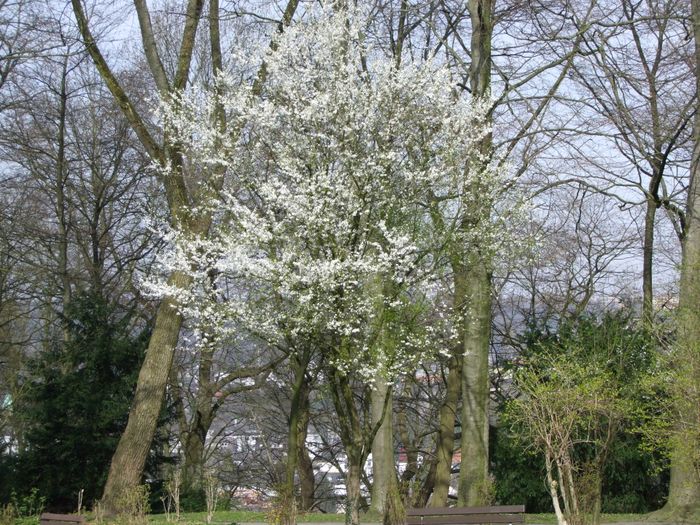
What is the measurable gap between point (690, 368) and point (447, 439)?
7875 mm

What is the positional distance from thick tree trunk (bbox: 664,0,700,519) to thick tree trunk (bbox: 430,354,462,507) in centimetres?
494

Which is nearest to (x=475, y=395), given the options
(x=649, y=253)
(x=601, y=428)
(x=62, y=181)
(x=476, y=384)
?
(x=476, y=384)

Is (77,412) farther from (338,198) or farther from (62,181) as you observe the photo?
(338,198)

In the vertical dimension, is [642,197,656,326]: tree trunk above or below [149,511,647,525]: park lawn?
above

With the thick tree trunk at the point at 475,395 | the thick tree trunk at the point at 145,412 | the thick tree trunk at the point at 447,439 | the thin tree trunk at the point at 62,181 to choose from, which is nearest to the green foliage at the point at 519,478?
the thick tree trunk at the point at 447,439

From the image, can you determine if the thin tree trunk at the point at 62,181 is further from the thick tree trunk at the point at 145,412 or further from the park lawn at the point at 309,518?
the park lawn at the point at 309,518

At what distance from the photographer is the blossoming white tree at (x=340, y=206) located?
347 inches

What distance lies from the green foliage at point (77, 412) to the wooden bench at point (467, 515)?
6667 millimetres

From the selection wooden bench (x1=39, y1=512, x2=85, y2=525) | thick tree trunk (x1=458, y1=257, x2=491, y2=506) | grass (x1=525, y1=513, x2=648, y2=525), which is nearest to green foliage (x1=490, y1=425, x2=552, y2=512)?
grass (x1=525, y1=513, x2=648, y2=525)

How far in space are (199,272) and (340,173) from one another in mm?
2359

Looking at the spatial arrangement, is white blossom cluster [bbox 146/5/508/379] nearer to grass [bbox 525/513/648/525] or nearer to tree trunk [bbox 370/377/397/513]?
tree trunk [bbox 370/377/397/513]

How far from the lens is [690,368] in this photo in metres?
8.28

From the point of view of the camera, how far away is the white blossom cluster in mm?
8805

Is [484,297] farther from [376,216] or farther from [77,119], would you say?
[77,119]
